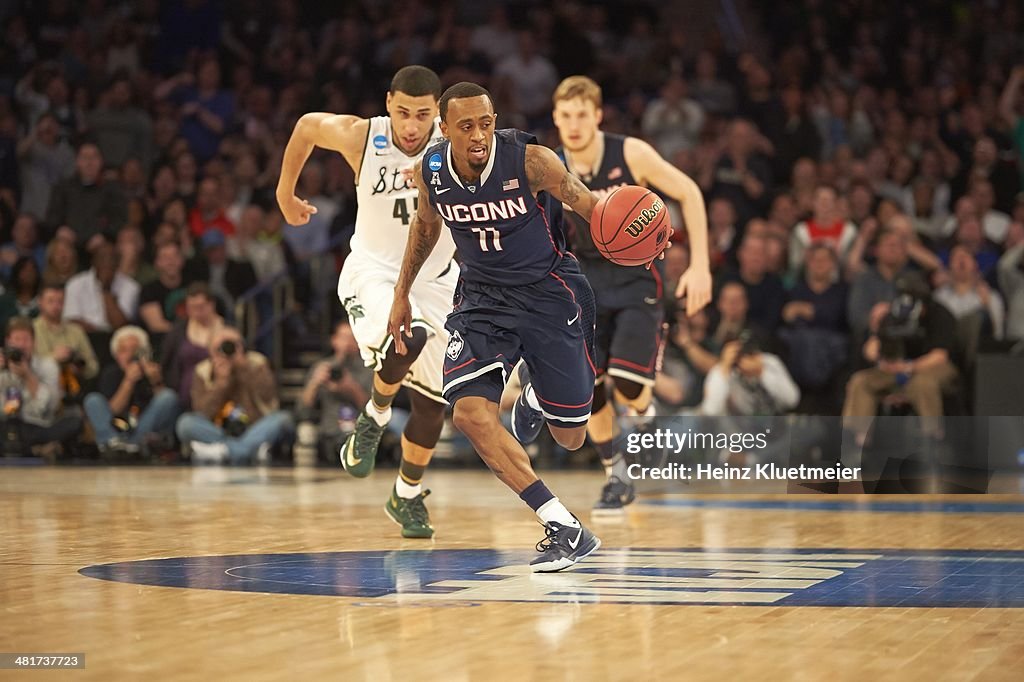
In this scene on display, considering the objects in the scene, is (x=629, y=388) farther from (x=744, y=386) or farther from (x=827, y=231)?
(x=827, y=231)

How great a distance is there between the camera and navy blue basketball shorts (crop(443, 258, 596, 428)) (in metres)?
6.39

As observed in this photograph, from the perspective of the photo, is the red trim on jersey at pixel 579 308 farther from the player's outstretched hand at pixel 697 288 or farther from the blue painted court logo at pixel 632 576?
the player's outstretched hand at pixel 697 288

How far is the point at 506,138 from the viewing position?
6328 mm

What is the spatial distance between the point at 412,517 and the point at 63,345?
6557mm

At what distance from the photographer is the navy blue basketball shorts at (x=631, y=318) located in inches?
346

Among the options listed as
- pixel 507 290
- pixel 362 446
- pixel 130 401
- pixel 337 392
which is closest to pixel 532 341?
pixel 507 290

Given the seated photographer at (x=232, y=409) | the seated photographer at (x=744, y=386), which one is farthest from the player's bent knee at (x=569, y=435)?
the seated photographer at (x=232, y=409)

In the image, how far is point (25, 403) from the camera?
42.0 feet

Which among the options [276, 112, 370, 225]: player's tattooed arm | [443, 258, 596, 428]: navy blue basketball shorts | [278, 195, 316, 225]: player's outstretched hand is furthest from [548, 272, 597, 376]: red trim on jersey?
[278, 195, 316, 225]: player's outstretched hand

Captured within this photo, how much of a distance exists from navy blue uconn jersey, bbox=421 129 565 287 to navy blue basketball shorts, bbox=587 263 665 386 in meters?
2.18

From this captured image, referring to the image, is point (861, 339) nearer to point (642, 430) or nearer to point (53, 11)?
point (642, 430)

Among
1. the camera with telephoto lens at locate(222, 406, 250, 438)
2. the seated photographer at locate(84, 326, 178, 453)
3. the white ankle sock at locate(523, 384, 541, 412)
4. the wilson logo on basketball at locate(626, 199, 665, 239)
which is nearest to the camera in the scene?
the wilson logo on basketball at locate(626, 199, 665, 239)

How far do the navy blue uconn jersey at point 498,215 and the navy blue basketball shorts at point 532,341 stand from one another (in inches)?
2.7

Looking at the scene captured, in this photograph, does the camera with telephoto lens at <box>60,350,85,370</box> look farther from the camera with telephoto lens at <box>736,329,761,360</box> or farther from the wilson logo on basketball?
the wilson logo on basketball
